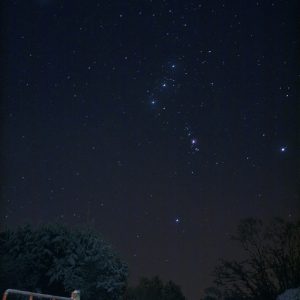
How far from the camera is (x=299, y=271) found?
29.3 m

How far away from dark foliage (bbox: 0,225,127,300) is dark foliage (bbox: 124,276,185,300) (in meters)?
28.3

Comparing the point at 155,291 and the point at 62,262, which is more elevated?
the point at 155,291

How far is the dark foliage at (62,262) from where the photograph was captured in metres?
20.8

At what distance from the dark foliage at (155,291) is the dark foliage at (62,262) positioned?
1112 inches

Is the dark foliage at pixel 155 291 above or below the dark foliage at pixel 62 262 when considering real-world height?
above

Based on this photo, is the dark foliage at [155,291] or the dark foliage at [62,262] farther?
→ the dark foliage at [155,291]

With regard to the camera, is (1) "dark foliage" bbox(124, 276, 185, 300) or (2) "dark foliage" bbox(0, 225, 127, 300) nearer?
(2) "dark foliage" bbox(0, 225, 127, 300)

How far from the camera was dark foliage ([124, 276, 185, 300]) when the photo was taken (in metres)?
49.4

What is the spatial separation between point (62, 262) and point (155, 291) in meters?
32.3

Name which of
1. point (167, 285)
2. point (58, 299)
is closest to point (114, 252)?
point (58, 299)

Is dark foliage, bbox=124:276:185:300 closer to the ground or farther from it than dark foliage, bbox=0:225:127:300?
farther from it

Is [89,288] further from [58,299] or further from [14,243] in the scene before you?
[58,299]

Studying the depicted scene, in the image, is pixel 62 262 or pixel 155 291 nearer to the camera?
pixel 62 262

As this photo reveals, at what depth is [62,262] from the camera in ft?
70.3
